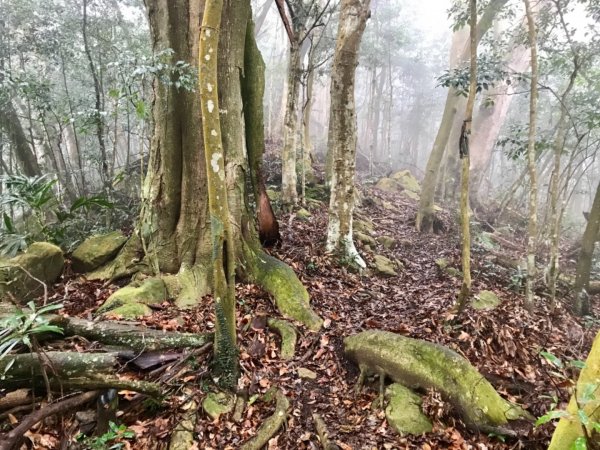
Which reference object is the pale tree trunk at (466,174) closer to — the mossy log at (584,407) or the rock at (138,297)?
the mossy log at (584,407)

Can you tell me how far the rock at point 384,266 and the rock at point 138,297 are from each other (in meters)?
4.20

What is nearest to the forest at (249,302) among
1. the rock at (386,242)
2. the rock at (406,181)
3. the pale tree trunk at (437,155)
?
the rock at (386,242)

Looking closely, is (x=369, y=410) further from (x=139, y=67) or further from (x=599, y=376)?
(x=139, y=67)

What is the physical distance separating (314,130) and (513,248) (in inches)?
875

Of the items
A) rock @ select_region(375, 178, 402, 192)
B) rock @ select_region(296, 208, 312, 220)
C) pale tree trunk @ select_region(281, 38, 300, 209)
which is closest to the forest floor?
rock @ select_region(296, 208, 312, 220)

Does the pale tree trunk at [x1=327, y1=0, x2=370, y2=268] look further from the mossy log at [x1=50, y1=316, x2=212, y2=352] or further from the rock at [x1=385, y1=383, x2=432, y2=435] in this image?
the mossy log at [x1=50, y1=316, x2=212, y2=352]

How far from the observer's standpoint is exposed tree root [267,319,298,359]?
179 inches

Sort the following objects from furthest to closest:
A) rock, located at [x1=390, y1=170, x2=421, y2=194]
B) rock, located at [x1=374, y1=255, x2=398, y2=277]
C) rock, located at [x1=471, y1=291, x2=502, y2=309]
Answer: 1. rock, located at [x1=390, y1=170, x2=421, y2=194]
2. rock, located at [x1=374, y1=255, x2=398, y2=277]
3. rock, located at [x1=471, y1=291, x2=502, y2=309]

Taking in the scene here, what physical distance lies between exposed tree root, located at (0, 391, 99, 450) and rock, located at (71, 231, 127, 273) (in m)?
3.12

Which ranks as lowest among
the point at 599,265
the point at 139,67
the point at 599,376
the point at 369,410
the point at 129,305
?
the point at 599,265

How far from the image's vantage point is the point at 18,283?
4781mm

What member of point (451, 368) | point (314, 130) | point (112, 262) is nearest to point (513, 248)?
point (451, 368)

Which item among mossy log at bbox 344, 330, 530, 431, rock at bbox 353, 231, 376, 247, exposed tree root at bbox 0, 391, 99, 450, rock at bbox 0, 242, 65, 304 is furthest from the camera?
rock at bbox 353, 231, 376, 247

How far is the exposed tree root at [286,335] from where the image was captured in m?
4.55
